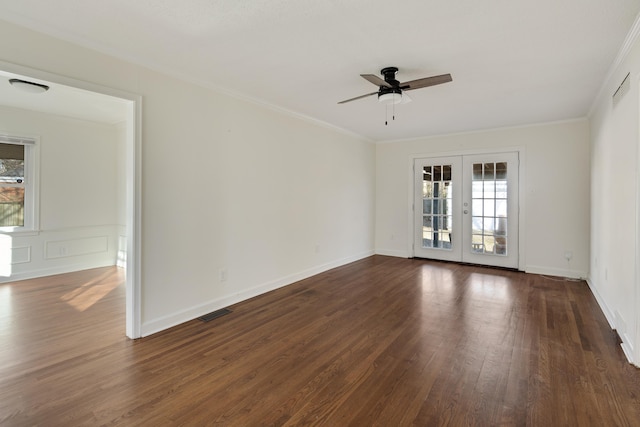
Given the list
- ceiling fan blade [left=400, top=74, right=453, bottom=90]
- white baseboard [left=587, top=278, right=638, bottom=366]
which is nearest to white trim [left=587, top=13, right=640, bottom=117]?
ceiling fan blade [left=400, top=74, right=453, bottom=90]

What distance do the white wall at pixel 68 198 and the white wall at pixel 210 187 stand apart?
11.0 feet

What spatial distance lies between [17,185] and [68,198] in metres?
0.64

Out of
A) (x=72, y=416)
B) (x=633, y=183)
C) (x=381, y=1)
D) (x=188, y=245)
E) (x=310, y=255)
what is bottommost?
(x=72, y=416)

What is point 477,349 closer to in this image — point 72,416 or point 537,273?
point 72,416

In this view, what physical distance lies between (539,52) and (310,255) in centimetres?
375

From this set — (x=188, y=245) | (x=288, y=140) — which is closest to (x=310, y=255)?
(x=288, y=140)

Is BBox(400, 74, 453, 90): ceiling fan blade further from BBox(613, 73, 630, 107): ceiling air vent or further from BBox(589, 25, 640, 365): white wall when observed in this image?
BBox(613, 73, 630, 107): ceiling air vent

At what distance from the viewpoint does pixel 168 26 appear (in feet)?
7.62

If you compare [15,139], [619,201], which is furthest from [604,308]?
[15,139]

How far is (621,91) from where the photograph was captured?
9.26 feet

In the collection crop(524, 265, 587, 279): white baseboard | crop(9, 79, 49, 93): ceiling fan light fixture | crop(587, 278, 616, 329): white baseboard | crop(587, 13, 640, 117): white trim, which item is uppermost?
crop(587, 13, 640, 117): white trim

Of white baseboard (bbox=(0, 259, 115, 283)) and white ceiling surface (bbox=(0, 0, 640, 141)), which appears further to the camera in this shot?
white baseboard (bbox=(0, 259, 115, 283))

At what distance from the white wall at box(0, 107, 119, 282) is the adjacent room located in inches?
1.3

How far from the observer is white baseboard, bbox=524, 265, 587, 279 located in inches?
194
